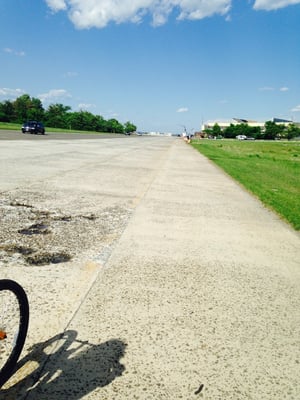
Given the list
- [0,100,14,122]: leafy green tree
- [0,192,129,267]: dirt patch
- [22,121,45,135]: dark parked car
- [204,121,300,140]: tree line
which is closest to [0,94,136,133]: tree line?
[0,100,14,122]: leafy green tree

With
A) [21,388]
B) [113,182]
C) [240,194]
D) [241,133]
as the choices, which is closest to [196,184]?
[240,194]

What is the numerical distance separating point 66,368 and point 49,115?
132 metres

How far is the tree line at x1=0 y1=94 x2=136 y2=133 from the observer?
360ft

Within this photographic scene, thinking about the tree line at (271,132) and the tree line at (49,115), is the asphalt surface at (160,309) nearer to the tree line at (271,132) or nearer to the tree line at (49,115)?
the tree line at (49,115)

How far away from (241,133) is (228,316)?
193 metres

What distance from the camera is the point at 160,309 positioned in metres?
3.40

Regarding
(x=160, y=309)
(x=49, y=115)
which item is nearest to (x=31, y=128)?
(x=160, y=309)

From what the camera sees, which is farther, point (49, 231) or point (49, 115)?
point (49, 115)

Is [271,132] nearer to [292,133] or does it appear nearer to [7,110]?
[292,133]

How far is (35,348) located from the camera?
268cm

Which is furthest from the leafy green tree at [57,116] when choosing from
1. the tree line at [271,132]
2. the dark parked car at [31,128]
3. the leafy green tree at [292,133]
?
the leafy green tree at [292,133]

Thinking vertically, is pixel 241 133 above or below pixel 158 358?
above

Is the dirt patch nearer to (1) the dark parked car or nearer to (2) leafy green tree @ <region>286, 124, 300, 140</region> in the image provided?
(1) the dark parked car

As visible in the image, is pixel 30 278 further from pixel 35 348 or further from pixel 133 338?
pixel 133 338
